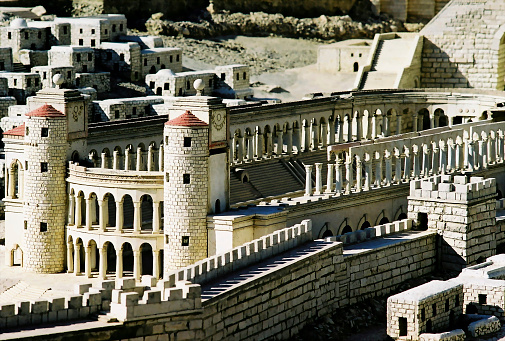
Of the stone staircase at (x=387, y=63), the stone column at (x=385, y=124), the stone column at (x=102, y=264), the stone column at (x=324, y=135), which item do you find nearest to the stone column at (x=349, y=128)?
the stone column at (x=324, y=135)

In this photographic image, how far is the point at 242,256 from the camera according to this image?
5656 centimetres

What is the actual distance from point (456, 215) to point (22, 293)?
786 inches

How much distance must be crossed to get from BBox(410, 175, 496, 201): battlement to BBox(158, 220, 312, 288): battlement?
828 cm

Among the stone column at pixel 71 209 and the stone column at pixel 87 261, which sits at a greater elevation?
the stone column at pixel 71 209

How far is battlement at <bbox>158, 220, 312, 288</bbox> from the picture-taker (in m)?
53.1

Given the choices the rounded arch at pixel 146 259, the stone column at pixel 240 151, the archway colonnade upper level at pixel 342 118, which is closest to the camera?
the rounded arch at pixel 146 259

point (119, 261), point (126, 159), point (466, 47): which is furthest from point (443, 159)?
point (119, 261)

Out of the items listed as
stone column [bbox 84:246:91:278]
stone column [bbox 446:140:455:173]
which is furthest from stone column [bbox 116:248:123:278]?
stone column [bbox 446:140:455:173]

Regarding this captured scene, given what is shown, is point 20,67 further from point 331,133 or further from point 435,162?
point 435,162

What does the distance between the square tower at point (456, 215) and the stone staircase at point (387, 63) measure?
98.7ft

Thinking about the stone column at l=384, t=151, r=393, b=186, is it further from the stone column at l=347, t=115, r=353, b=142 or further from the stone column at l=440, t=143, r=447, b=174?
the stone column at l=347, t=115, r=353, b=142

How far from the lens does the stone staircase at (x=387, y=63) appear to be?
326ft

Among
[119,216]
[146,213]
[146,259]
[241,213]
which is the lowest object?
[146,259]

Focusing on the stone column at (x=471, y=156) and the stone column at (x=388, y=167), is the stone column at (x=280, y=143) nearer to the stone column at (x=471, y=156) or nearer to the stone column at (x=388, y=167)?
the stone column at (x=388, y=167)
